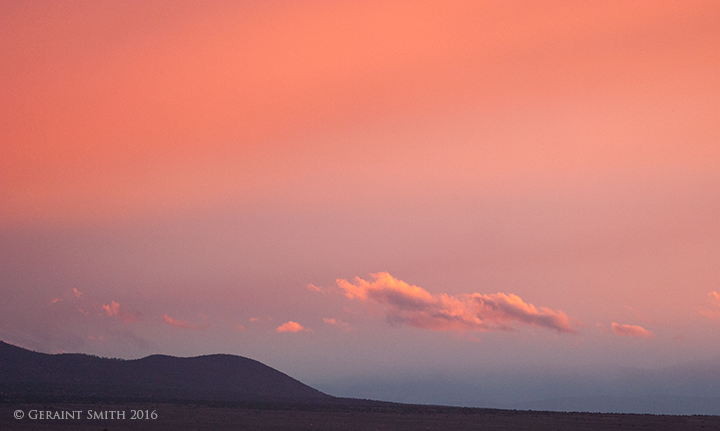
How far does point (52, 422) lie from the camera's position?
2473 inches

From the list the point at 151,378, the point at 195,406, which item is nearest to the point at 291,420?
the point at 195,406

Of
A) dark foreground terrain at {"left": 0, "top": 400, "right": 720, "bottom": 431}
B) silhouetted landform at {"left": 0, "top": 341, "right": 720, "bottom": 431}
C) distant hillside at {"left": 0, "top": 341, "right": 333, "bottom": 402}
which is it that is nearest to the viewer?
dark foreground terrain at {"left": 0, "top": 400, "right": 720, "bottom": 431}

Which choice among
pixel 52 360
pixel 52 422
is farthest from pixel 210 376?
pixel 52 422

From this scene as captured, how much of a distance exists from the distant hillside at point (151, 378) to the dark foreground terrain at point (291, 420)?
30.1 m

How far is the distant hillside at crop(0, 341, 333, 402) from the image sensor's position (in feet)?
374

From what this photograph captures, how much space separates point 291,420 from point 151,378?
69.9 m

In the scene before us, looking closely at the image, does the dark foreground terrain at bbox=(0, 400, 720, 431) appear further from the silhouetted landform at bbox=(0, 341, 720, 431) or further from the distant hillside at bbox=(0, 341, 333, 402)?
the distant hillside at bbox=(0, 341, 333, 402)

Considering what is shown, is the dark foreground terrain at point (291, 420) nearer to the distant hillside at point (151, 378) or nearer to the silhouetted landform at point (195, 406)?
the silhouetted landform at point (195, 406)

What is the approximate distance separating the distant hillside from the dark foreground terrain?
3011 centimetres

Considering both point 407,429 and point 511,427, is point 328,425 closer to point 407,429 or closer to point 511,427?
point 407,429

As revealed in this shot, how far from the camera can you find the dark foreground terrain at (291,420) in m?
63.5

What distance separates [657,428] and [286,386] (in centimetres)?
8921

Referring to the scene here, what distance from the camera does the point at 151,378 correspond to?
432ft

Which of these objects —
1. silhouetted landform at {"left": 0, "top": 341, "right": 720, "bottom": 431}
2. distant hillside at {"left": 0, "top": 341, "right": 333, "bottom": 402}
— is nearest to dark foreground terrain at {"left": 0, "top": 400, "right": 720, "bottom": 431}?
silhouetted landform at {"left": 0, "top": 341, "right": 720, "bottom": 431}
